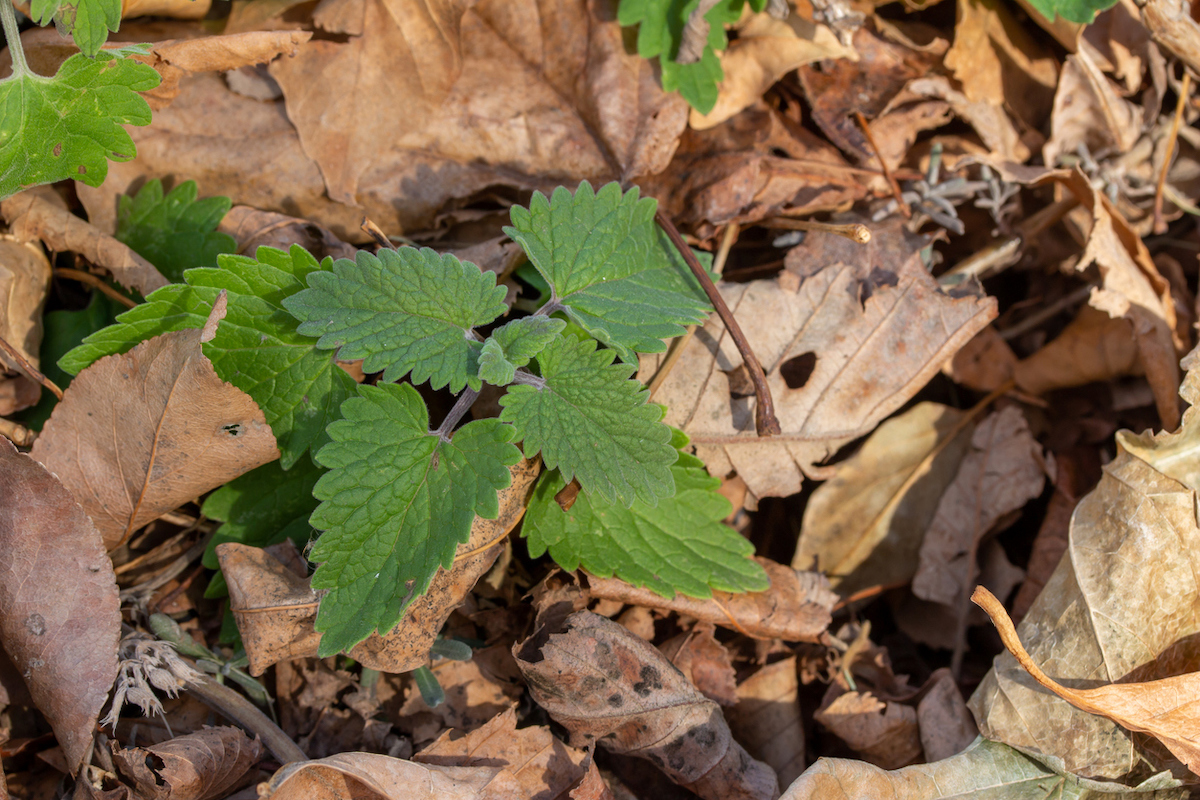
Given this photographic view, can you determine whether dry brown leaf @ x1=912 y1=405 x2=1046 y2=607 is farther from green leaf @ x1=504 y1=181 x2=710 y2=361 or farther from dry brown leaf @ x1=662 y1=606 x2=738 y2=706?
green leaf @ x1=504 y1=181 x2=710 y2=361

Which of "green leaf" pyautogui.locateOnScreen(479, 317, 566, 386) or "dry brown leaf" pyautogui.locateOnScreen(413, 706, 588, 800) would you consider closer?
"green leaf" pyautogui.locateOnScreen(479, 317, 566, 386)

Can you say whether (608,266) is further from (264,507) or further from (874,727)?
(874,727)

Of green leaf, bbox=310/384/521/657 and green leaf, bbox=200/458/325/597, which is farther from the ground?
green leaf, bbox=310/384/521/657

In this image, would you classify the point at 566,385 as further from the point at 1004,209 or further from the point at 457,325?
the point at 1004,209

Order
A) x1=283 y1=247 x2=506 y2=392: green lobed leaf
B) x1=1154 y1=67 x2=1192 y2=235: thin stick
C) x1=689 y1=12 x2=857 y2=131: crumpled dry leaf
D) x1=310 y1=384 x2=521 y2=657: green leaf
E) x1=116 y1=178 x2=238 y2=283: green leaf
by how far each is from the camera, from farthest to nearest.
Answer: x1=1154 y1=67 x2=1192 y2=235: thin stick < x1=689 y1=12 x2=857 y2=131: crumpled dry leaf < x1=116 y1=178 x2=238 y2=283: green leaf < x1=283 y1=247 x2=506 y2=392: green lobed leaf < x1=310 y1=384 x2=521 y2=657: green leaf

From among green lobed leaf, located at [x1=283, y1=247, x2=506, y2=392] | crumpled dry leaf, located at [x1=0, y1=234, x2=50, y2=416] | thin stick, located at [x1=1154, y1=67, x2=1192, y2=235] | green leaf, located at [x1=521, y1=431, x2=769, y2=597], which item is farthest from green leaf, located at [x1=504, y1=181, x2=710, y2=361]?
thin stick, located at [x1=1154, y1=67, x2=1192, y2=235]

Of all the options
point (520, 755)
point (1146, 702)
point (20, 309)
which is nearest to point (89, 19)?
point (20, 309)

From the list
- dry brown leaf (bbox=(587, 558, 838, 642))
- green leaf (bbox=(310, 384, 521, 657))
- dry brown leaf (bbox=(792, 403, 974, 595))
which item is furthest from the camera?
dry brown leaf (bbox=(792, 403, 974, 595))

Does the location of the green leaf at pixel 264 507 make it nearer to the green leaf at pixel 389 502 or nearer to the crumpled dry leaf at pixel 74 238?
the green leaf at pixel 389 502
